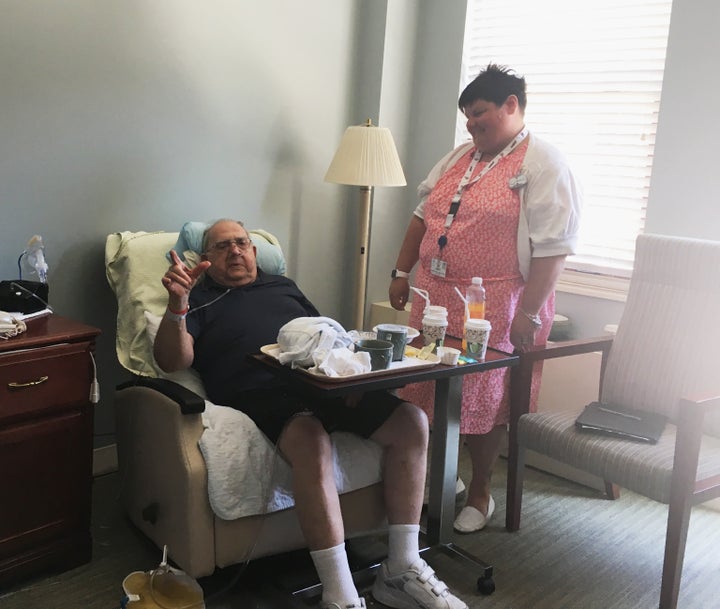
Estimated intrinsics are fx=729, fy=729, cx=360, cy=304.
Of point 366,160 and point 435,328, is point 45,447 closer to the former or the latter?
point 435,328

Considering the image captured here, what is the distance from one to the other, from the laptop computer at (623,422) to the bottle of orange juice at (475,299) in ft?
1.51

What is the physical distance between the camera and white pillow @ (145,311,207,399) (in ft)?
7.07

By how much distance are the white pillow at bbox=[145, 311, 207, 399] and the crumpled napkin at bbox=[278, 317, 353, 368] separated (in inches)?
16.9

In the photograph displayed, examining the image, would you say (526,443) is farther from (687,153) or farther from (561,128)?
(561,128)

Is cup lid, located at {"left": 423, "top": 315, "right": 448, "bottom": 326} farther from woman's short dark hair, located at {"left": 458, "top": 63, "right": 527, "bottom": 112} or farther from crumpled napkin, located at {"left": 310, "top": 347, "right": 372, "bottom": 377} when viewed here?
woman's short dark hair, located at {"left": 458, "top": 63, "right": 527, "bottom": 112}

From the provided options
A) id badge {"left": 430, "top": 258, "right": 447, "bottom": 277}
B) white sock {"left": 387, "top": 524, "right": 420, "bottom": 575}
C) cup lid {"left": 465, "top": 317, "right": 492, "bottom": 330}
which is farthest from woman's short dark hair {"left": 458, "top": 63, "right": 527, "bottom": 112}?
white sock {"left": 387, "top": 524, "right": 420, "bottom": 575}

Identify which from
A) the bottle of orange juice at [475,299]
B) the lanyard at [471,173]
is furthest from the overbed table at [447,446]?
the lanyard at [471,173]

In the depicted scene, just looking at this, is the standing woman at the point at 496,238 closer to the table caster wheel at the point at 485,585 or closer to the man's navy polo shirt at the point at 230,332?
the table caster wheel at the point at 485,585

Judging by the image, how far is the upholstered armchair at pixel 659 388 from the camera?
6.48 feet

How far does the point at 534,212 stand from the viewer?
2.27 m

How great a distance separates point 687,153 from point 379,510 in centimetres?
→ 176

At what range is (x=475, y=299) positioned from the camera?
2.25 meters

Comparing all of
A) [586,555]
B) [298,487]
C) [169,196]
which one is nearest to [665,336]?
[586,555]

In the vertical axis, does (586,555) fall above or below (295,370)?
below
